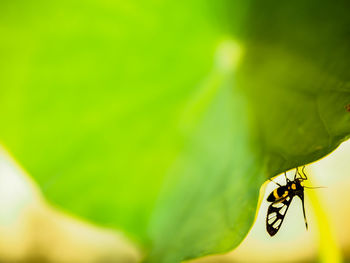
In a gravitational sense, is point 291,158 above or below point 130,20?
below

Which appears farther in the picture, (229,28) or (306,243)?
(306,243)

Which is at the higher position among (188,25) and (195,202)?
(188,25)

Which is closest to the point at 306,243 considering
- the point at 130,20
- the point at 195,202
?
the point at 195,202

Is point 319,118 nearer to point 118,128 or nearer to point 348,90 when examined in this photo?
point 348,90

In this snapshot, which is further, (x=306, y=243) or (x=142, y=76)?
(x=306, y=243)

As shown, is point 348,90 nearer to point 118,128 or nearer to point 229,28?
point 229,28

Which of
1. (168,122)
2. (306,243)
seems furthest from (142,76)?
(306,243)
